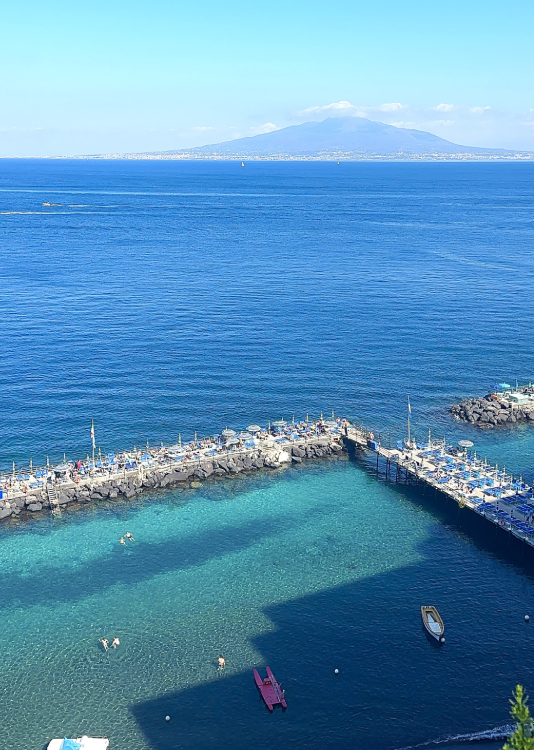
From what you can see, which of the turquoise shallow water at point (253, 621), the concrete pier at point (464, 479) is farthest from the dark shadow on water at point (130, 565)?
the concrete pier at point (464, 479)

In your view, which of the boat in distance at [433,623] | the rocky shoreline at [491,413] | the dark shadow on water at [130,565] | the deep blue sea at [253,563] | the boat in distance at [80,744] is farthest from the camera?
the rocky shoreline at [491,413]

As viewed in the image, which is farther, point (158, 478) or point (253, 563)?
point (158, 478)

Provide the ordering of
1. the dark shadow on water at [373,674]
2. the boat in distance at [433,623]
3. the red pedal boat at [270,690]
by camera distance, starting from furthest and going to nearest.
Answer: the boat in distance at [433,623] < the red pedal boat at [270,690] < the dark shadow on water at [373,674]

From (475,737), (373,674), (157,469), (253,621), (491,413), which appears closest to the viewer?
(475,737)

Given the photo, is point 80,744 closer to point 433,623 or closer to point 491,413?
point 433,623

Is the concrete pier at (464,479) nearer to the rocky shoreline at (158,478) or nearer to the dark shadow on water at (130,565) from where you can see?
the rocky shoreline at (158,478)

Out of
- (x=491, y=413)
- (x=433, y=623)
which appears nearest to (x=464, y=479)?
(x=491, y=413)

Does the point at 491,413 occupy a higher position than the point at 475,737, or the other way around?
the point at 491,413

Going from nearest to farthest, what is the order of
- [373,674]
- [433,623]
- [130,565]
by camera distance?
[373,674], [433,623], [130,565]
